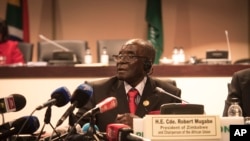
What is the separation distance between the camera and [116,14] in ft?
25.5

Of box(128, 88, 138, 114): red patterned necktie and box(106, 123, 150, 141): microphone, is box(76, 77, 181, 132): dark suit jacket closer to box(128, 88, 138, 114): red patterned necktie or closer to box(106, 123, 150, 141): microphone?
box(128, 88, 138, 114): red patterned necktie

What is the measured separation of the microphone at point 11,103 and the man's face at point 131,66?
1138mm

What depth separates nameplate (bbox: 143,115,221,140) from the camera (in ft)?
5.90

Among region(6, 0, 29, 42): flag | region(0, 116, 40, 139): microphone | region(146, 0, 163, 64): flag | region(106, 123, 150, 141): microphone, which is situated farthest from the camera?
region(146, 0, 163, 64): flag

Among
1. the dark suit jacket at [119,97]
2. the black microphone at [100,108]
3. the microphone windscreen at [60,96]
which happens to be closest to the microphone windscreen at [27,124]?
the microphone windscreen at [60,96]

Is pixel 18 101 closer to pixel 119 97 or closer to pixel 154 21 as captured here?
pixel 119 97

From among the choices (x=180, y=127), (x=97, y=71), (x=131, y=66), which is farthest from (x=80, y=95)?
(x=97, y=71)

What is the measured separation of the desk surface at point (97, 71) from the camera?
4320 millimetres

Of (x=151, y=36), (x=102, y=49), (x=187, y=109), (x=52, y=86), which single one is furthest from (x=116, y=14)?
(x=187, y=109)

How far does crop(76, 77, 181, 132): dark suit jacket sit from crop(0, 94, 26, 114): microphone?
92 centimetres

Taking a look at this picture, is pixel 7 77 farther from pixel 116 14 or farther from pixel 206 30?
pixel 206 30

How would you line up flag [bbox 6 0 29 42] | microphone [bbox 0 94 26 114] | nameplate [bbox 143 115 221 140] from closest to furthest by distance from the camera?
nameplate [bbox 143 115 221 140], microphone [bbox 0 94 26 114], flag [bbox 6 0 29 42]

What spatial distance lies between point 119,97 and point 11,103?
3.77 feet

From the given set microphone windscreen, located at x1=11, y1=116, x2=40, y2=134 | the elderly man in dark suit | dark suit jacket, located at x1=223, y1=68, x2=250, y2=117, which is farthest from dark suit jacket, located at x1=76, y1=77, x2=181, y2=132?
microphone windscreen, located at x1=11, y1=116, x2=40, y2=134
